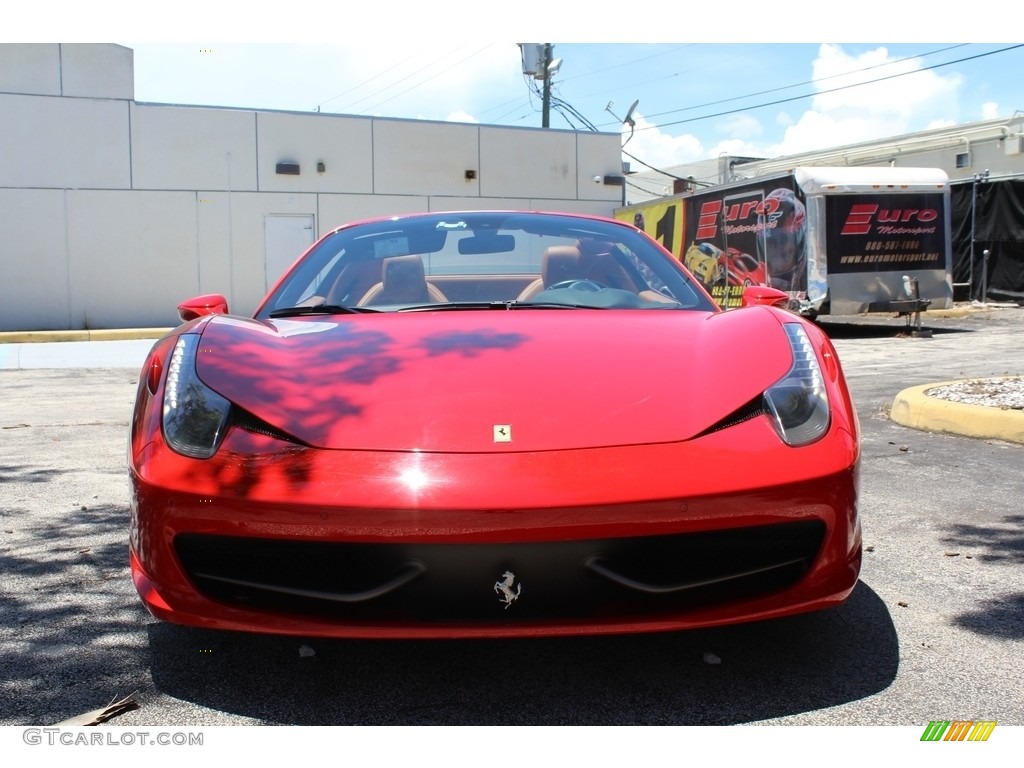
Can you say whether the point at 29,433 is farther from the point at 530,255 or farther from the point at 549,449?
the point at 549,449

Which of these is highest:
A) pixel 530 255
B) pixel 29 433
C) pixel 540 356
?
pixel 530 255

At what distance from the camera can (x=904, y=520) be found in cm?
376

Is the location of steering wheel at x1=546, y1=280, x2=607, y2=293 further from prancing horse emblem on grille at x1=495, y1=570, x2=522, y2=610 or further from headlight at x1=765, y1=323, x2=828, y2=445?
prancing horse emblem on grille at x1=495, y1=570, x2=522, y2=610

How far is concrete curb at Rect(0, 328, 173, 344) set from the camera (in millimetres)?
16203

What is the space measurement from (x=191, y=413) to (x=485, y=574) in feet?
2.75

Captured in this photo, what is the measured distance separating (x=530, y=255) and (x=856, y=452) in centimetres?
192

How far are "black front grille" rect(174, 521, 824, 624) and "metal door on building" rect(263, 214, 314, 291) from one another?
58.6 feet

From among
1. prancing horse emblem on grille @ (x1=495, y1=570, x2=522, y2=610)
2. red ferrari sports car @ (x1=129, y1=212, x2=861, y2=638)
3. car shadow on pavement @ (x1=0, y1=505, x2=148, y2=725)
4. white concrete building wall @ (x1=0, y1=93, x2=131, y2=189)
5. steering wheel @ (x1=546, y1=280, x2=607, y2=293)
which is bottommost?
car shadow on pavement @ (x1=0, y1=505, x2=148, y2=725)

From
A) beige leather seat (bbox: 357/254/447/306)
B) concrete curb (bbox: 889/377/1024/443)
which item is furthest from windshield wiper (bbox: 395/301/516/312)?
concrete curb (bbox: 889/377/1024/443)

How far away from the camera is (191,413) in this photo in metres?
2.30

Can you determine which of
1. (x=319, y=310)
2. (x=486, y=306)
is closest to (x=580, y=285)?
(x=486, y=306)
